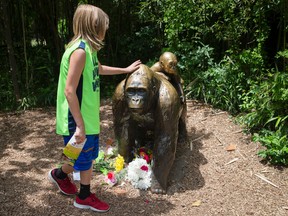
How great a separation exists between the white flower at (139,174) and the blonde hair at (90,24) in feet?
4.36

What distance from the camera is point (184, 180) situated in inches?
146

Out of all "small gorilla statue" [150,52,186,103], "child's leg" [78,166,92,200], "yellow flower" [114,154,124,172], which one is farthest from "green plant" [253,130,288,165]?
"child's leg" [78,166,92,200]

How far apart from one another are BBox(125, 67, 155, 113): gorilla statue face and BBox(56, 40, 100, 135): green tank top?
348 mm

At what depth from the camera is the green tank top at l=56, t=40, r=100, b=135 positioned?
270 centimetres

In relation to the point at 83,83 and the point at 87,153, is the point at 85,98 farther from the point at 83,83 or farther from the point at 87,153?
the point at 87,153

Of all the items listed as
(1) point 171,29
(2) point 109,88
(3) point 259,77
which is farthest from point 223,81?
(2) point 109,88

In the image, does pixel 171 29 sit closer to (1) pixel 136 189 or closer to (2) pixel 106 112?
(2) pixel 106 112

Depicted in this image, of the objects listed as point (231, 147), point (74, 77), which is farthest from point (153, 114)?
point (231, 147)

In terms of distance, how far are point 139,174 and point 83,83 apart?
1.22 meters

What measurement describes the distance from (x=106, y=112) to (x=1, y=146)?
1.67 meters

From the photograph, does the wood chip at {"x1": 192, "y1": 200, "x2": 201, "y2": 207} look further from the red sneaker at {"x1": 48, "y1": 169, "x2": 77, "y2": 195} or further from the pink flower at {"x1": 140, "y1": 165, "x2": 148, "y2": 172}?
the red sneaker at {"x1": 48, "y1": 169, "x2": 77, "y2": 195}

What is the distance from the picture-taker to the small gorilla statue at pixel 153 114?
3.10 meters

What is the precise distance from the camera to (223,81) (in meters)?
5.38

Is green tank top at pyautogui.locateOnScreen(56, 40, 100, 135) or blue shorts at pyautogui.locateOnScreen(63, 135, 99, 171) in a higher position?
green tank top at pyautogui.locateOnScreen(56, 40, 100, 135)
